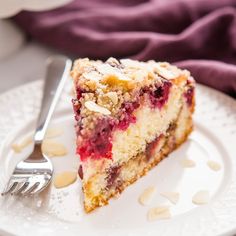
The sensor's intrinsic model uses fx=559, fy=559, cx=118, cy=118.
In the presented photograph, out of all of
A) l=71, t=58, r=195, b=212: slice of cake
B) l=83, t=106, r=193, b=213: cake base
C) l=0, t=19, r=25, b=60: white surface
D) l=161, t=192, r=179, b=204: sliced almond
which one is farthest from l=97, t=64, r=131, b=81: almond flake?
l=0, t=19, r=25, b=60: white surface

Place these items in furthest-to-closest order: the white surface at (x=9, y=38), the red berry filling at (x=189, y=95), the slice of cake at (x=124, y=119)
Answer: the white surface at (x=9, y=38)
the red berry filling at (x=189, y=95)
the slice of cake at (x=124, y=119)

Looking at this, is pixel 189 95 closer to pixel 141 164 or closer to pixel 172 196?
pixel 141 164

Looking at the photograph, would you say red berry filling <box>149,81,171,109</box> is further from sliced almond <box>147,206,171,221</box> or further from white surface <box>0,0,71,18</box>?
white surface <box>0,0,71,18</box>

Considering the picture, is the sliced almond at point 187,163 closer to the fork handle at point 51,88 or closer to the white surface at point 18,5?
the fork handle at point 51,88

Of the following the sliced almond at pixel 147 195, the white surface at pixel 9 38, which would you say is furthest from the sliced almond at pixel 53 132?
the white surface at pixel 9 38

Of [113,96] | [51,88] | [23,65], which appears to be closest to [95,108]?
[113,96]
